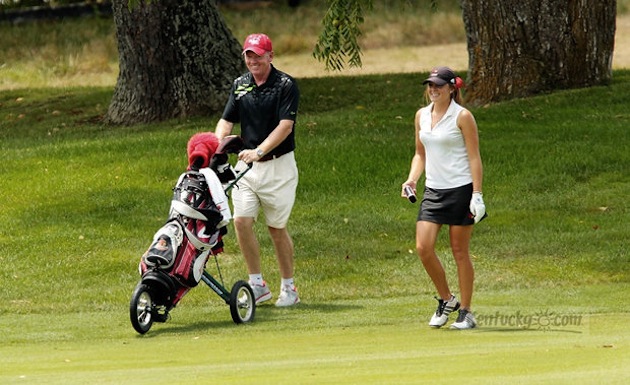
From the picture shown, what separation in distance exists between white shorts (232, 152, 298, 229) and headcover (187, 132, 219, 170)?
667 millimetres

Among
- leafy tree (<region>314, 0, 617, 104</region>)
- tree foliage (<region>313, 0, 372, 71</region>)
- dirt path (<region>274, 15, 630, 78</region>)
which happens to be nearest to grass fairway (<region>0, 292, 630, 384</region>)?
tree foliage (<region>313, 0, 372, 71</region>)

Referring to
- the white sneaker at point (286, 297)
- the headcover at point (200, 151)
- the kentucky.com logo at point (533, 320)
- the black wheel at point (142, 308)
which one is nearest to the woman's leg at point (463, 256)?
the kentucky.com logo at point (533, 320)

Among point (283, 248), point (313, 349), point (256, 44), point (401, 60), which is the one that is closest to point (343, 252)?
point (283, 248)

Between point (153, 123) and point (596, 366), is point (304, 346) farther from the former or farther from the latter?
point (153, 123)

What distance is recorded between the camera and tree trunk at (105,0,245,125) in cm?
2216

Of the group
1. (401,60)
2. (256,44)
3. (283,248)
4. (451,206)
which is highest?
→ (256,44)

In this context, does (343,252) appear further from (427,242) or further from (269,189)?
(427,242)

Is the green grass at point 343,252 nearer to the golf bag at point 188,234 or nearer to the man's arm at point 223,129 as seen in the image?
the golf bag at point 188,234

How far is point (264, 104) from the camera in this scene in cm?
1111

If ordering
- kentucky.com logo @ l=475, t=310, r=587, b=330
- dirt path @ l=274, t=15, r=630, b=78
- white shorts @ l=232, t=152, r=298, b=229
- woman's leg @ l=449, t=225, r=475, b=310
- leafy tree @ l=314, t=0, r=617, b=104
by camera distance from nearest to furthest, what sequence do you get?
kentucky.com logo @ l=475, t=310, r=587, b=330 → woman's leg @ l=449, t=225, r=475, b=310 → white shorts @ l=232, t=152, r=298, b=229 → leafy tree @ l=314, t=0, r=617, b=104 → dirt path @ l=274, t=15, r=630, b=78

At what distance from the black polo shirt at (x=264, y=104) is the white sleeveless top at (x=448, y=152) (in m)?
1.65

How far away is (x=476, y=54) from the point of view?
838 inches

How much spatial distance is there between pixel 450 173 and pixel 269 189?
2.05 meters

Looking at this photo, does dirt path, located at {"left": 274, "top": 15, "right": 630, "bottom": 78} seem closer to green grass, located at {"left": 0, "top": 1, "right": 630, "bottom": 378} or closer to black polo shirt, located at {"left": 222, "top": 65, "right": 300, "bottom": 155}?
green grass, located at {"left": 0, "top": 1, "right": 630, "bottom": 378}
